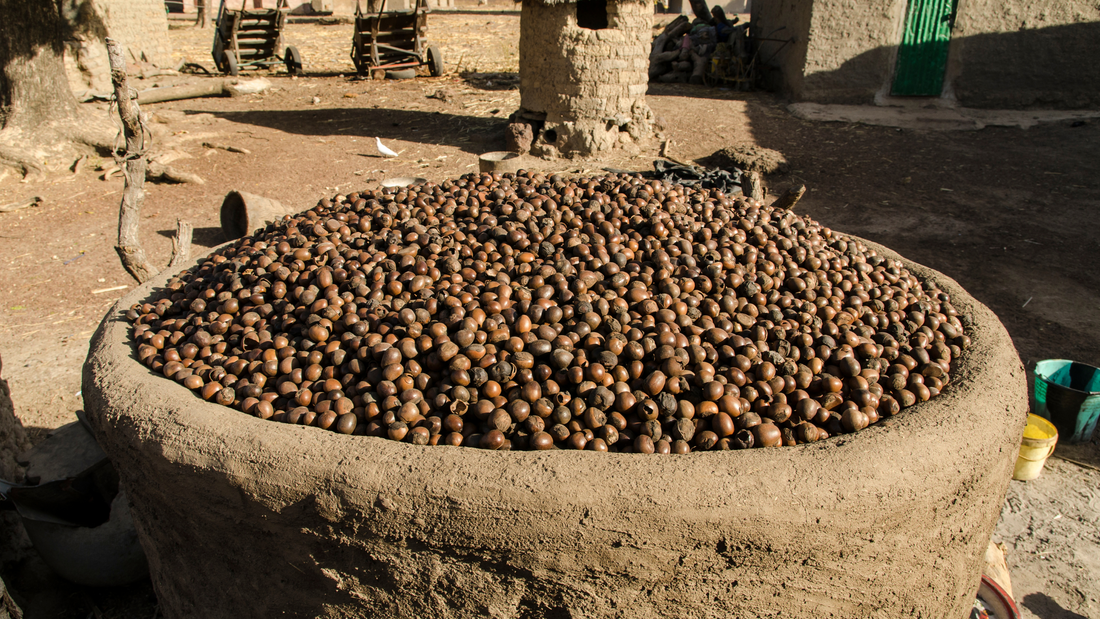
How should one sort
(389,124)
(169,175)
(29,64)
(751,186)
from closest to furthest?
(751,186), (169,175), (29,64), (389,124)

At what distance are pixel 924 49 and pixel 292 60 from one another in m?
12.1

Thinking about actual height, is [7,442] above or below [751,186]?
below

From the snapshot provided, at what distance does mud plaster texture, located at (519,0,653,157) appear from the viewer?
744cm

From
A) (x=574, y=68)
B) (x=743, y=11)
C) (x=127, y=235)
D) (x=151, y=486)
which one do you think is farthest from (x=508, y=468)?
(x=743, y=11)

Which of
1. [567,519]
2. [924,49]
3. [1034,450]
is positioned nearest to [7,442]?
[567,519]

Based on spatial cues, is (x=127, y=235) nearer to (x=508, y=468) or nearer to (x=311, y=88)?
(x=508, y=468)

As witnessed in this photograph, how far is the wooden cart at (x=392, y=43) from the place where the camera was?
13555mm

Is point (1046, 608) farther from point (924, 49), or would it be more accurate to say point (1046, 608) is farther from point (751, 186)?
point (924, 49)

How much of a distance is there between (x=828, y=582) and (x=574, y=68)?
22.9 feet

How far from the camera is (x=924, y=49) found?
34.0 feet

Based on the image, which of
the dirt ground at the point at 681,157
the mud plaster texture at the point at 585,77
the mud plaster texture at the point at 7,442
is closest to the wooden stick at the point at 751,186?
the dirt ground at the point at 681,157

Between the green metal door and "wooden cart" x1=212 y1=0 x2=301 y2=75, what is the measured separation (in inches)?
464

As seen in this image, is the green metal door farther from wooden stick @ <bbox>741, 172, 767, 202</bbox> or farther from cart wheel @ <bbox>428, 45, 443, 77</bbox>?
cart wheel @ <bbox>428, 45, 443, 77</bbox>

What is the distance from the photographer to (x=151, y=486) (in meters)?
1.67
